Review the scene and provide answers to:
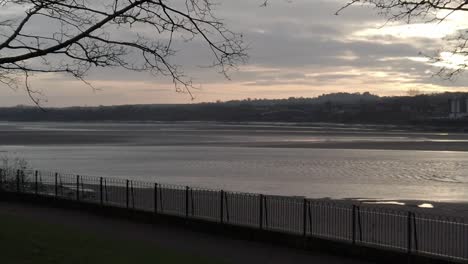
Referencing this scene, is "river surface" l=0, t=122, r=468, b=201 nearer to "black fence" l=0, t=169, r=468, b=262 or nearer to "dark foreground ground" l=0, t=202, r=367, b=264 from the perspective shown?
"black fence" l=0, t=169, r=468, b=262

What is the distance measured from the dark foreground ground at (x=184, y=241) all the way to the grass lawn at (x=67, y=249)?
49 cm

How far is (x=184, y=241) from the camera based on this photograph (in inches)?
664

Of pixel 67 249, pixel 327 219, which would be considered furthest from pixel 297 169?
pixel 67 249

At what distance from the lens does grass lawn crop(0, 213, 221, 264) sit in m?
11.3

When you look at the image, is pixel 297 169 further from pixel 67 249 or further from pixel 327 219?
pixel 67 249

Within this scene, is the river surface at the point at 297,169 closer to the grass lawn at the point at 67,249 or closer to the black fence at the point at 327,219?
the black fence at the point at 327,219

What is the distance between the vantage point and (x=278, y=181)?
130 feet

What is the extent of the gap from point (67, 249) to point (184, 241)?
486 centimetres

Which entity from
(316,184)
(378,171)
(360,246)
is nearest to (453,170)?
(378,171)

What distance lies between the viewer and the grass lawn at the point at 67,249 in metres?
11.3

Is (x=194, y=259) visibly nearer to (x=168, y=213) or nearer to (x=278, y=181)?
(x=168, y=213)

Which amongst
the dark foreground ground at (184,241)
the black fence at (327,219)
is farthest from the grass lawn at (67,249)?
the black fence at (327,219)

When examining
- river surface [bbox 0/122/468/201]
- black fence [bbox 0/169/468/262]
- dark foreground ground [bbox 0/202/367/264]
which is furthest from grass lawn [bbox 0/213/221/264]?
river surface [bbox 0/122/468/201]

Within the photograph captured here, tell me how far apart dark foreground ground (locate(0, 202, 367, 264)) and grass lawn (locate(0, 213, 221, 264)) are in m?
0.49
